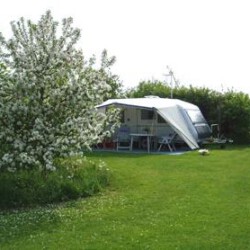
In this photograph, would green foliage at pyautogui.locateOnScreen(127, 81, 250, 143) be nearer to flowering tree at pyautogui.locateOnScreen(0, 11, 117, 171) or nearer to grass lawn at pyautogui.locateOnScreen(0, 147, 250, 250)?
grass lawn at pyautogui.locateOnScreen(0, 147, 250, 250)

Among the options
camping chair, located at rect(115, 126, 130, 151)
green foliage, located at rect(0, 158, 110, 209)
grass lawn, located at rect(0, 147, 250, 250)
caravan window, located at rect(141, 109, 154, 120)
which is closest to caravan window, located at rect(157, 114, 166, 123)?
caravan window, located at rect(141, 109, 154, 120)

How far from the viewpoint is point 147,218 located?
8781mm

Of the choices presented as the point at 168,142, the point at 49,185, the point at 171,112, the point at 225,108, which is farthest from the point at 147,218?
the point at 225,108

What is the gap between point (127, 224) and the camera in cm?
838

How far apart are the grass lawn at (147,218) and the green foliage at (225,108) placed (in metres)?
13.5

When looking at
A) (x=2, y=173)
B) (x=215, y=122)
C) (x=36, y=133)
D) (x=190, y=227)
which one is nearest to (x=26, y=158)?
(x=36, y=133)

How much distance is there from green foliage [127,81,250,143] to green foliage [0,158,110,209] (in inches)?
638

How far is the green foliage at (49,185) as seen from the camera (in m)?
10.4

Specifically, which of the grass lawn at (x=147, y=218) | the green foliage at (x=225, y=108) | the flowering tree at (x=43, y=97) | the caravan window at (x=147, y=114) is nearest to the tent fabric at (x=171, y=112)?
the caravan window at (x=147, y=114)

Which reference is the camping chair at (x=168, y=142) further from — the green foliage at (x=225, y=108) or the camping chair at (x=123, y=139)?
the green foliage at (x=225, y=108)

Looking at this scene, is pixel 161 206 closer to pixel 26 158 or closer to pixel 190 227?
pixel 190 227

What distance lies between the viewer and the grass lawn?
7289 mm

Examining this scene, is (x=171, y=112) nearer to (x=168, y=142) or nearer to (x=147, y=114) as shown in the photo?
(x=147, y=114)

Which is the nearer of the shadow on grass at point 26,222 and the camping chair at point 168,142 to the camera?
the shadow on grass at point 26,222
